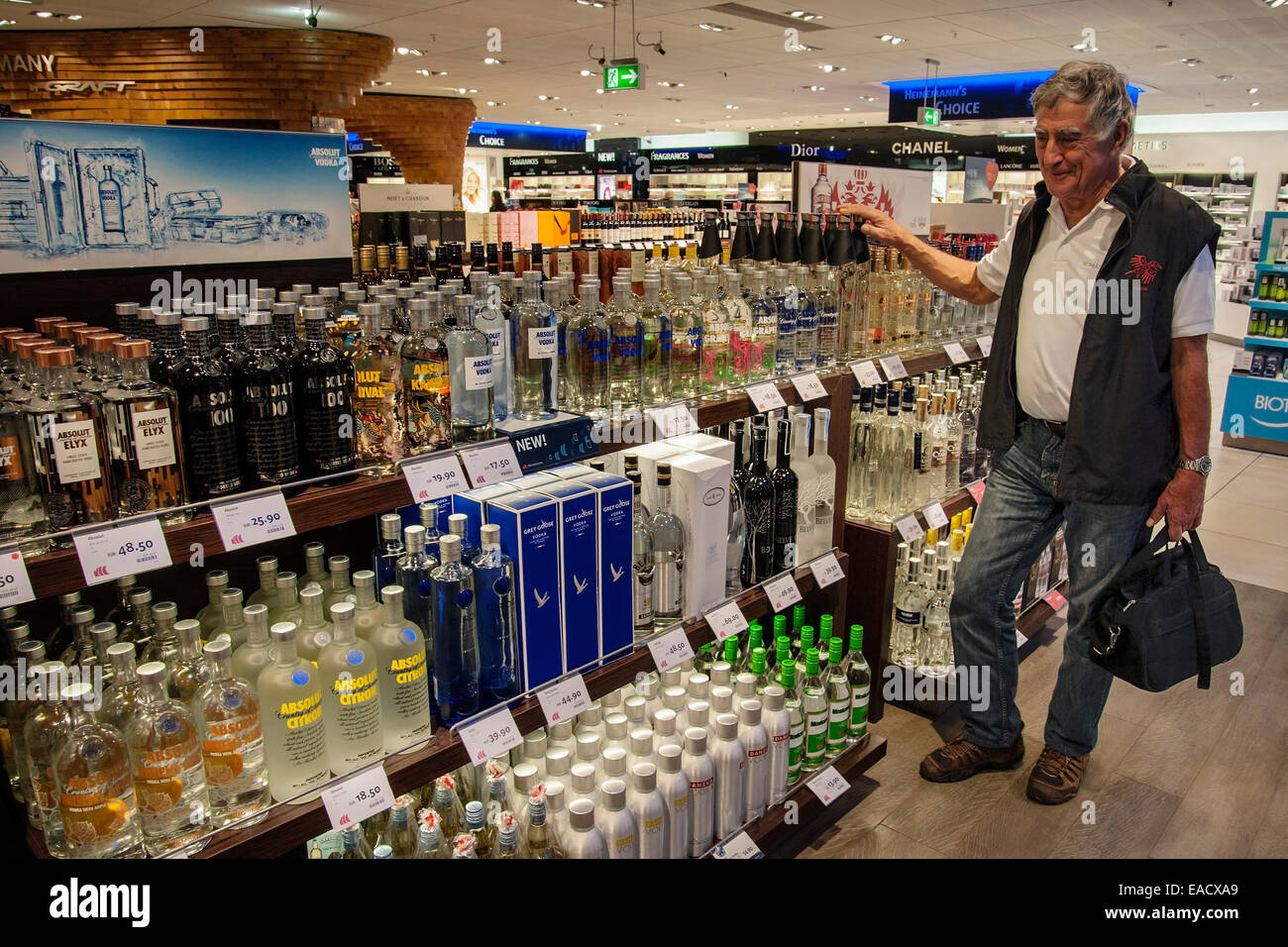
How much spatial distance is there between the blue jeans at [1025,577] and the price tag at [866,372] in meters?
0.43

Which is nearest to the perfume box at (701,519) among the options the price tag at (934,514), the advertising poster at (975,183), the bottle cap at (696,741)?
the bottle cap at (696,741)

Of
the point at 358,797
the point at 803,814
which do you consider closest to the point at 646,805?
the point at 358,797

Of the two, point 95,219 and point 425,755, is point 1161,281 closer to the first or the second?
point 425,755

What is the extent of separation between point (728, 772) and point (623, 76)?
289 inches

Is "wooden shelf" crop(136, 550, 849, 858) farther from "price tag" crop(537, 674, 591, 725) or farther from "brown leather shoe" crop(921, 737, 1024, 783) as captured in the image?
"brown leather shoe" crop(921, 737, 1024, 783)

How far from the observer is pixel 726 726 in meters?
2.08

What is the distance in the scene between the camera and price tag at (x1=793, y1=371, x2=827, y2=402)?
233 centimetres

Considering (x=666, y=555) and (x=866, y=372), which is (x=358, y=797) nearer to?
(x=666, y=555)

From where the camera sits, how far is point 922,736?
310 centimetres

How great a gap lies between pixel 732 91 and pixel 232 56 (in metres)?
8.24

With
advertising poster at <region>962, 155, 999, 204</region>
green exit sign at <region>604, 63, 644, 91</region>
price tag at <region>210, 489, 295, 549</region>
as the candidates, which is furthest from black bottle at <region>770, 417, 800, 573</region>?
advertising poster at <region>962, 155, 999, 204</region>

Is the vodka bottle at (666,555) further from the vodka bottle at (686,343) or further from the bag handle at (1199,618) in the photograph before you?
the bag handle at (1199,618)

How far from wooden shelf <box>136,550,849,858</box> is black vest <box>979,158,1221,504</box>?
1.11 metres
